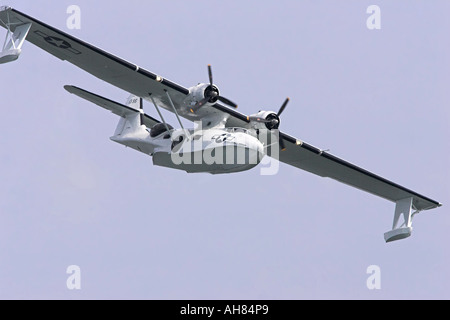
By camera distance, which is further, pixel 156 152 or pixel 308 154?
pixel 308 154

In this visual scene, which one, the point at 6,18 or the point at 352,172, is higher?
the point at 6,18


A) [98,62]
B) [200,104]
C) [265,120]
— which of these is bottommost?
[265,120]

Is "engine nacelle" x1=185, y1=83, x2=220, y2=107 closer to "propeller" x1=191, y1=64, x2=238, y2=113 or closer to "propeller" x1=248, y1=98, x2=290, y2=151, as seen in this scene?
"propeller" x1=191, y1=64, x2=238, y2=113

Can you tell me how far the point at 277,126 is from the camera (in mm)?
43531

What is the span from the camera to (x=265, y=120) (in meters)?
43.2

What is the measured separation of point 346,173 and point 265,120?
6.68m

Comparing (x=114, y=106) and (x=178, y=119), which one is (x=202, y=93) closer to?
(x=178, y=119)

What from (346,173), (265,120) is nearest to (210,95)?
(265,120)

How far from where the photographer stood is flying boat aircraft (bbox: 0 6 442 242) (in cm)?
3991

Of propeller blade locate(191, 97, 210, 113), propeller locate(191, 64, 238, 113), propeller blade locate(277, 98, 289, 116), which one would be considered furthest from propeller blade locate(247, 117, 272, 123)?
propeller blade locate(191, 97, 210, 113)

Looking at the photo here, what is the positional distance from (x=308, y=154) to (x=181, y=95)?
7.62 m
